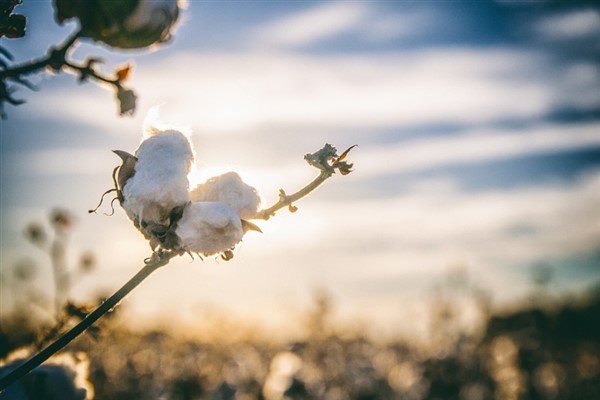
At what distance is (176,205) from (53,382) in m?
1.26

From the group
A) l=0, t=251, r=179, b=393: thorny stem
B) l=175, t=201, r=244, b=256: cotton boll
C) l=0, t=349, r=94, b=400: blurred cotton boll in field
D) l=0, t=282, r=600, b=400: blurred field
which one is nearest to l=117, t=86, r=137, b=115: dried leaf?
l=175, t=201, r=244, b=256: cotton boll

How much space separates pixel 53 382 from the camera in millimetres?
2490

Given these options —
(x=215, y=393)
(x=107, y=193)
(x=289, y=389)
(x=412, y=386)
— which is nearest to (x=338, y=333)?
(x=412, y=386)

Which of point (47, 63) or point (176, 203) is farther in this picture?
point (176, 203)

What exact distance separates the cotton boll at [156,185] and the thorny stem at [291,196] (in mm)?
267

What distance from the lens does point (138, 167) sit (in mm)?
1784

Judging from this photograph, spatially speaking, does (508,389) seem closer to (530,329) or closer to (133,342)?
(530,329)

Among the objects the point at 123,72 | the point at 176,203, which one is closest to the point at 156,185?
the point at 176,203

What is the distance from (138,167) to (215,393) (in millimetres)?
9640

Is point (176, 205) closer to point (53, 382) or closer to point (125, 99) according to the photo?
point (125, 99)

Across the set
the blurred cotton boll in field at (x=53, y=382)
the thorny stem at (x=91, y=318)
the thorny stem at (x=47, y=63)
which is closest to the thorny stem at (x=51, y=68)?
the thorny stem at (x=47, y=63)

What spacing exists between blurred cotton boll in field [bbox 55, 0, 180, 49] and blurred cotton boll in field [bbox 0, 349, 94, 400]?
1.51 m

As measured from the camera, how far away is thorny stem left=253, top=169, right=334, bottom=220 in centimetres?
181

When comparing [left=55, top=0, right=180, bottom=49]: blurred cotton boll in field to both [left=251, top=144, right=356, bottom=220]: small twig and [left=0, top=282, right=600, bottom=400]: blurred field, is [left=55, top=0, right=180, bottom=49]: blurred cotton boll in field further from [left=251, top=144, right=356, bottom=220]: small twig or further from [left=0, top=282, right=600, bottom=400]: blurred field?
[left=0, top=282, right=600, bottom=400]: blurred field
